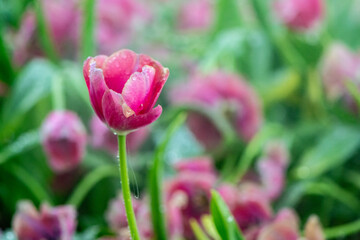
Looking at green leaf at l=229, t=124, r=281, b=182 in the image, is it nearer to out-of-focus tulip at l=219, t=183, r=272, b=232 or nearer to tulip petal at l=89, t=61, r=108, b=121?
out-of-focus tulip at l=219, t=183, r=272, b=232

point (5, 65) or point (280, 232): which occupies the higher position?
point (5, 65)

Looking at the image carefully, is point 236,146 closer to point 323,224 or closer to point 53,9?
point 323,224

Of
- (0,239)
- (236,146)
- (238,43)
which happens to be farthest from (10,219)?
(238,43)

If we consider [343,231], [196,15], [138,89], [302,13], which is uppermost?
[196,15]

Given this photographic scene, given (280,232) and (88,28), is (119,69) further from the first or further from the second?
(88,28)

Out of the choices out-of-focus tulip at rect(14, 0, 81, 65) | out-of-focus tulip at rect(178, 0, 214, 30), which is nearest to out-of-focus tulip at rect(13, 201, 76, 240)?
out-of-focus tulip at rect(14, 0, 81, 65)

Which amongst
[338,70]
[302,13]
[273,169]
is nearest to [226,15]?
[302,13]

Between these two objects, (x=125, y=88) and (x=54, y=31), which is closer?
(x=125, y=88)

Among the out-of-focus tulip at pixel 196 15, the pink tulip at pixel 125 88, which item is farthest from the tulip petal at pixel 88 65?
the out-of-focus tulip at pixel 196 15
